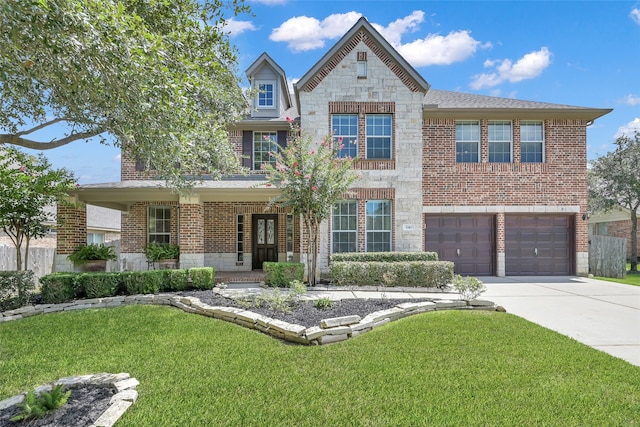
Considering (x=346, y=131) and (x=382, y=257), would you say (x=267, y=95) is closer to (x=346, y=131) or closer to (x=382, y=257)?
(x=346, y=131)

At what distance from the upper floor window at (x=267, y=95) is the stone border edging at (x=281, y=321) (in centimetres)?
944

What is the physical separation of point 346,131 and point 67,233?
31.6 feet

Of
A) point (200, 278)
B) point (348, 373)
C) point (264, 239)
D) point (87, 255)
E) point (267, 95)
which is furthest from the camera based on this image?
point (267, 95)

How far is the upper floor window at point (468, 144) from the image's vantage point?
12.9m

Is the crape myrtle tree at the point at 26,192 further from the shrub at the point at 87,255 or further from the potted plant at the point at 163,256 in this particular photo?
the potted plant at the point at 163,256

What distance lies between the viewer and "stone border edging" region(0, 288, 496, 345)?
218 inches

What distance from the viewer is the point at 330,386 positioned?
12.8ft

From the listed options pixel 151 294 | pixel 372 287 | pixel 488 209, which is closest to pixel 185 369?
pixel 151 294

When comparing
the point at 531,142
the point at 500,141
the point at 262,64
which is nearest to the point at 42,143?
the point at 262,64

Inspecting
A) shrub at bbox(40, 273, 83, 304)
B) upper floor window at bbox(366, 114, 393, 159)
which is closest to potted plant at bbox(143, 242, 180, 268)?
shrub at bbox(40, 273, 83, 304)

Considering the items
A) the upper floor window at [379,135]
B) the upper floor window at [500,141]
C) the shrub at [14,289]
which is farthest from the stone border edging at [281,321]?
the upper floor window at [500,141]

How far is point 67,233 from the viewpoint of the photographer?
419 inches

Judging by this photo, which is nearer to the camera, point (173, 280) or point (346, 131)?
point (173, 280)

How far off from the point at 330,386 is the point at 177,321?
4003 millimetres
